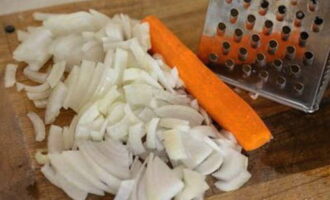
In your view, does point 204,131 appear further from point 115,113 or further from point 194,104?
point 115,113

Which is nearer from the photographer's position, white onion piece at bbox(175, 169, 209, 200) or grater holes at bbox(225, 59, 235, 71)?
white onion piece at bbox(175, 169, 209, 200)

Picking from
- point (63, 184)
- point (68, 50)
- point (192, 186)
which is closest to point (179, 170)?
point (192, 186)

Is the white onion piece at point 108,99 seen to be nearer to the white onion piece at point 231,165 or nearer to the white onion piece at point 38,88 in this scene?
the white onion piece at point 38,88

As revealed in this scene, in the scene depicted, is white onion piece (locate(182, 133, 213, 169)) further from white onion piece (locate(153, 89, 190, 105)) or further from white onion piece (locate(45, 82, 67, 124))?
white onion piece (locate(45, 82, 67, 124))

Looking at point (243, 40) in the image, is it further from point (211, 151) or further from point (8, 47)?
point (8, 47)

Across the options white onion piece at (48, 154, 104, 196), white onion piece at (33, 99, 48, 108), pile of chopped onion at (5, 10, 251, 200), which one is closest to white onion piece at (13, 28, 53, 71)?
pile of chopped onion at (5, 10, 251, 200)

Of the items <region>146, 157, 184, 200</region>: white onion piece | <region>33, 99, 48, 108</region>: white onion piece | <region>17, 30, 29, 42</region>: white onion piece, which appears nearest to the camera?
<region>146, 157, 184, 200</region>: white onion piece
